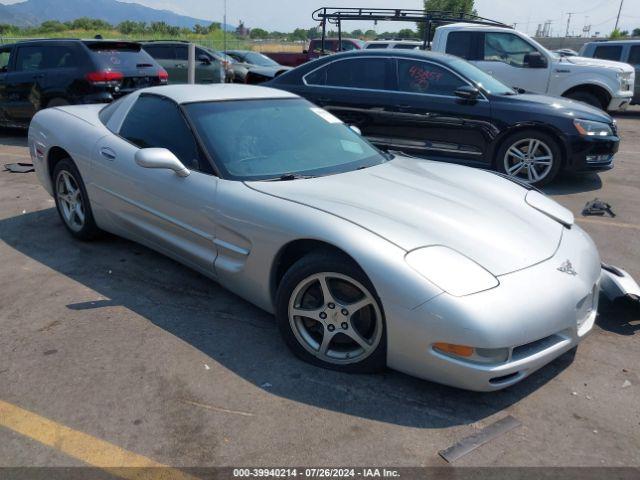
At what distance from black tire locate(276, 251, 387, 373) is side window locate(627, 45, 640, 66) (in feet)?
48.3

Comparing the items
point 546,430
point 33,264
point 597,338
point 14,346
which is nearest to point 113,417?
point 14,346

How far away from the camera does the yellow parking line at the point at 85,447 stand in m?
2.23

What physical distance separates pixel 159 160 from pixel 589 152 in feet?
17.1

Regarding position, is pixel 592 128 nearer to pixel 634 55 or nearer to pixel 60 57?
pixel 60 57

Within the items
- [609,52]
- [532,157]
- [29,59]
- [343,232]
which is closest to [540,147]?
[532,157]

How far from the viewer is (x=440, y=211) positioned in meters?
3.05

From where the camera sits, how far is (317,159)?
3654mm

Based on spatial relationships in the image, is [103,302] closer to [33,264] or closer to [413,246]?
[33,264]

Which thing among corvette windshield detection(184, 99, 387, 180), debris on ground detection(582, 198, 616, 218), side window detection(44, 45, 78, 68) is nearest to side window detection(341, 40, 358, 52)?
side window detection(44, 45, 78, 68)

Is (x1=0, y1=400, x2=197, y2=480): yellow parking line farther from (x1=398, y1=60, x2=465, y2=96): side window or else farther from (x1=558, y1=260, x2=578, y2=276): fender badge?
(x1=398, y1=60, x2=465, y2=96): side window

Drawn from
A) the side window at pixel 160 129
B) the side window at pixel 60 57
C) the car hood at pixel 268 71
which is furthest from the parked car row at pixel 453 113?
the car hood at pixel 268 71

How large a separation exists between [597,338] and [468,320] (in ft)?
4.36

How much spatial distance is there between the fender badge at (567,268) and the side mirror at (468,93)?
4.08m

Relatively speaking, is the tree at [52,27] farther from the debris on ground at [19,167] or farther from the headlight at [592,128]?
the headlight at [592,128]
